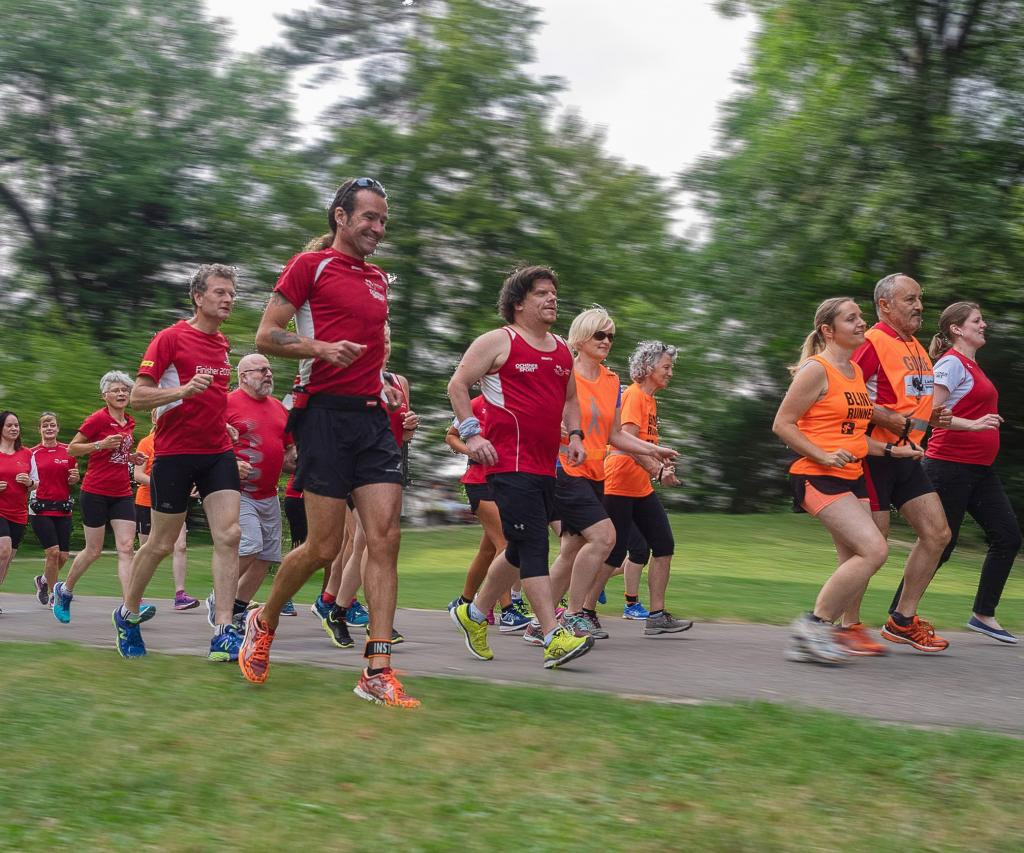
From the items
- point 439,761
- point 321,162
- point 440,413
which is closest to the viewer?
point 439,761

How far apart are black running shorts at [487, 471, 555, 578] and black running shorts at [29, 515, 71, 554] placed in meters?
7.34

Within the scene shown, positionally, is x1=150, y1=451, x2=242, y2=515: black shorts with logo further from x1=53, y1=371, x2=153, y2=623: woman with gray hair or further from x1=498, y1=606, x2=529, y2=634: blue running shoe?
x1=53, y1=371, x2=153, y2=623: woman with gray hair

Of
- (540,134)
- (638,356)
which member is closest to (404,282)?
(540,134)

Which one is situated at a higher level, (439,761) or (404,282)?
(439,761)

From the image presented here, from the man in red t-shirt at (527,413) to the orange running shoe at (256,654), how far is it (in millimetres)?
1542

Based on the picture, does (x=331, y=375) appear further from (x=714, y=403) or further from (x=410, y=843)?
(x=714, y=403)

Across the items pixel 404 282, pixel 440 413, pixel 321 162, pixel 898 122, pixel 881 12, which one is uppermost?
pixel 881 12

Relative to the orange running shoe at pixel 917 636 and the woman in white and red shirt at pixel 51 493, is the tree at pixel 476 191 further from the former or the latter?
the orange running shoe at pixel 917 636

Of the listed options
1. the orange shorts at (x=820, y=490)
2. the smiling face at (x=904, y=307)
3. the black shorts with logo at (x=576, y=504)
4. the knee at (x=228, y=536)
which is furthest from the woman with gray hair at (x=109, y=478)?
the smiling face at (x=904, y=307)

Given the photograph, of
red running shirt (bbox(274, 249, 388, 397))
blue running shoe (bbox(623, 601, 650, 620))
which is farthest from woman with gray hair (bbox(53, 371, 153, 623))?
red running shirt (bbox(274, 249, 388, 397))

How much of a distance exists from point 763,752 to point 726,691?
5.62 feet

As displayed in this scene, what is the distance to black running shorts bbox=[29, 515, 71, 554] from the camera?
1334 cm

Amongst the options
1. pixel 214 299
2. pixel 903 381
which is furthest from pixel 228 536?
pixel 903 381

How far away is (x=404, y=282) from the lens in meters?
28.5
